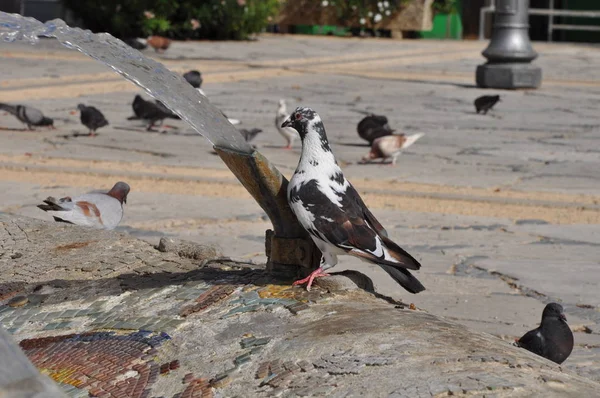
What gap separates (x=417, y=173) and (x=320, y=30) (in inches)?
634

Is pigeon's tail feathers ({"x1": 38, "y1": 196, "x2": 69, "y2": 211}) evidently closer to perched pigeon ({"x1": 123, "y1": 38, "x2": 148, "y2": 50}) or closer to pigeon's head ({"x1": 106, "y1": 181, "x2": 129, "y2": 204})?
pigeon's head ({"x1": 106, "y1": 181, "x2": 129, "y2": 204})

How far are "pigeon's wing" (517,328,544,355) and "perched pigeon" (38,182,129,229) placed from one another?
1888 mm

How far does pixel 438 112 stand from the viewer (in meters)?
10.5

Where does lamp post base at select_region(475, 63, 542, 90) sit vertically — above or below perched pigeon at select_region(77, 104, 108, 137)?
below

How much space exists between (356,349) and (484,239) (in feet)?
8.40

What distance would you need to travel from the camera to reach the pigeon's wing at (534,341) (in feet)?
11.6

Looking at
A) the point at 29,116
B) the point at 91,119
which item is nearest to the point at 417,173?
the point at 91,119

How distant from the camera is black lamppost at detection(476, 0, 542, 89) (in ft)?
41.3

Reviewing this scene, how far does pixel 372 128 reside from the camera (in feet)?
27.1

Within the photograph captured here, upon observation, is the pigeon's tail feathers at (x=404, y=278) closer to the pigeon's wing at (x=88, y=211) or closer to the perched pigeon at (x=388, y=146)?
the pigeon's wing at (x=88, y=211)

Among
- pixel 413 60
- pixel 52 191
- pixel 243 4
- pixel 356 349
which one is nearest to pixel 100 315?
pixel 356 349

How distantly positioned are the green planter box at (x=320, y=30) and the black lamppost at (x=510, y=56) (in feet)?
33.2

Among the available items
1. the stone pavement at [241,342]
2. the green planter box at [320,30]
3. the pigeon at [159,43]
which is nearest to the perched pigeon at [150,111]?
A: the stone pavement at [241,342]

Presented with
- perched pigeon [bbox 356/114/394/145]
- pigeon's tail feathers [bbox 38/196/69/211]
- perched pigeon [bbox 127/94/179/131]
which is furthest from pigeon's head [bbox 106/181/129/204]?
perched pigeon [bbox 127/94/179/131]
